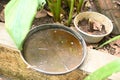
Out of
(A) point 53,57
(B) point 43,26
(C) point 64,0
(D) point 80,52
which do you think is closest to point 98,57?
(D) point 80,52

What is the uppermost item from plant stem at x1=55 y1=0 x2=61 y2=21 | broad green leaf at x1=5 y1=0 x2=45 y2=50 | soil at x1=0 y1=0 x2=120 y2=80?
broad green leaf at x1=5 y1=0 x2=45 y2=50

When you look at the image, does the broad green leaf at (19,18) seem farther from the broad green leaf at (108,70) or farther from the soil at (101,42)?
the soil at (101,42)

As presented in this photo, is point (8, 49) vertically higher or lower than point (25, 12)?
lower

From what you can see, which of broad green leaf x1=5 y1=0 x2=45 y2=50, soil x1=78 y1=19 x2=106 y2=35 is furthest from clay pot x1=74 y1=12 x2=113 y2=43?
broad green leaf x1=5 y1=0 x2=45 y2=50

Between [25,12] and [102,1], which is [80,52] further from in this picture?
[102,1]

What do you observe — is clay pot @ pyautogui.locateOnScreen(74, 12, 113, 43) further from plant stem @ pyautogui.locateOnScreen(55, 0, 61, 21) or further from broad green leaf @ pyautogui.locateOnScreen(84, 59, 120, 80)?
broad green leaf @ pyautogui.locateOnScreen(84, 59, 120, 80)

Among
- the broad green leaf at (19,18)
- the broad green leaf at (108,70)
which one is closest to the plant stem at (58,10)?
the broad green leaf at (19,18)

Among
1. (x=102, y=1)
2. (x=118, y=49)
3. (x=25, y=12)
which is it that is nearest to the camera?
(x=25, y=12)
